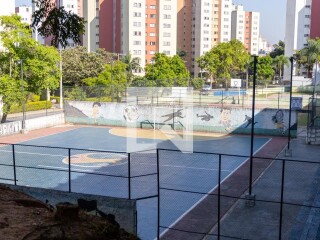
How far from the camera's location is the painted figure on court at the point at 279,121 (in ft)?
116

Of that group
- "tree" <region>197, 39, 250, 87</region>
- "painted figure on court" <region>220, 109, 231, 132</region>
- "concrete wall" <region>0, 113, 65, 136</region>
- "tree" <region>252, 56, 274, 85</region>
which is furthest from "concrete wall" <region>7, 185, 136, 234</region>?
"tree" <region>252, 56, 274, 85</region>

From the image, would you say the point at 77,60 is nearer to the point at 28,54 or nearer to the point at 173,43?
the point at 28,54

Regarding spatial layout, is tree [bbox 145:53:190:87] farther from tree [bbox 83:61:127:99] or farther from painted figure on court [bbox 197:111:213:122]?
painted figure on court [bbox 197:111:213:122]

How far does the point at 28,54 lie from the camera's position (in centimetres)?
3716

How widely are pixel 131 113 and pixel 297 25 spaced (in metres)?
67.4

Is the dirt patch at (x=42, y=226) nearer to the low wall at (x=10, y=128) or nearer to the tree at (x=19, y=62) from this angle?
the low wall at (x=10, y=128)

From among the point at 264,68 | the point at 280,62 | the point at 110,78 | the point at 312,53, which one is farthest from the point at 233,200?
the point at 280,62

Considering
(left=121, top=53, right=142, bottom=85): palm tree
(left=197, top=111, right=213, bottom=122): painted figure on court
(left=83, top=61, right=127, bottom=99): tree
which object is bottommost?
(left=197, top=111, right=213, bottom=122): painted figure on court

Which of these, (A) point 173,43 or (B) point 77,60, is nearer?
(B) point 77,60

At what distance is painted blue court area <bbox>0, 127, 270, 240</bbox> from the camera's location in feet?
56.9

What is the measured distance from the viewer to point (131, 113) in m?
40.4

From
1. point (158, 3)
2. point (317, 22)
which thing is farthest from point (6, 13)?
point (317, 22)

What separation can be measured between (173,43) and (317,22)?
29838mm

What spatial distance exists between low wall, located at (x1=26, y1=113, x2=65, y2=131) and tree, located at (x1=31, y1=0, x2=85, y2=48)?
25691 millimetres
